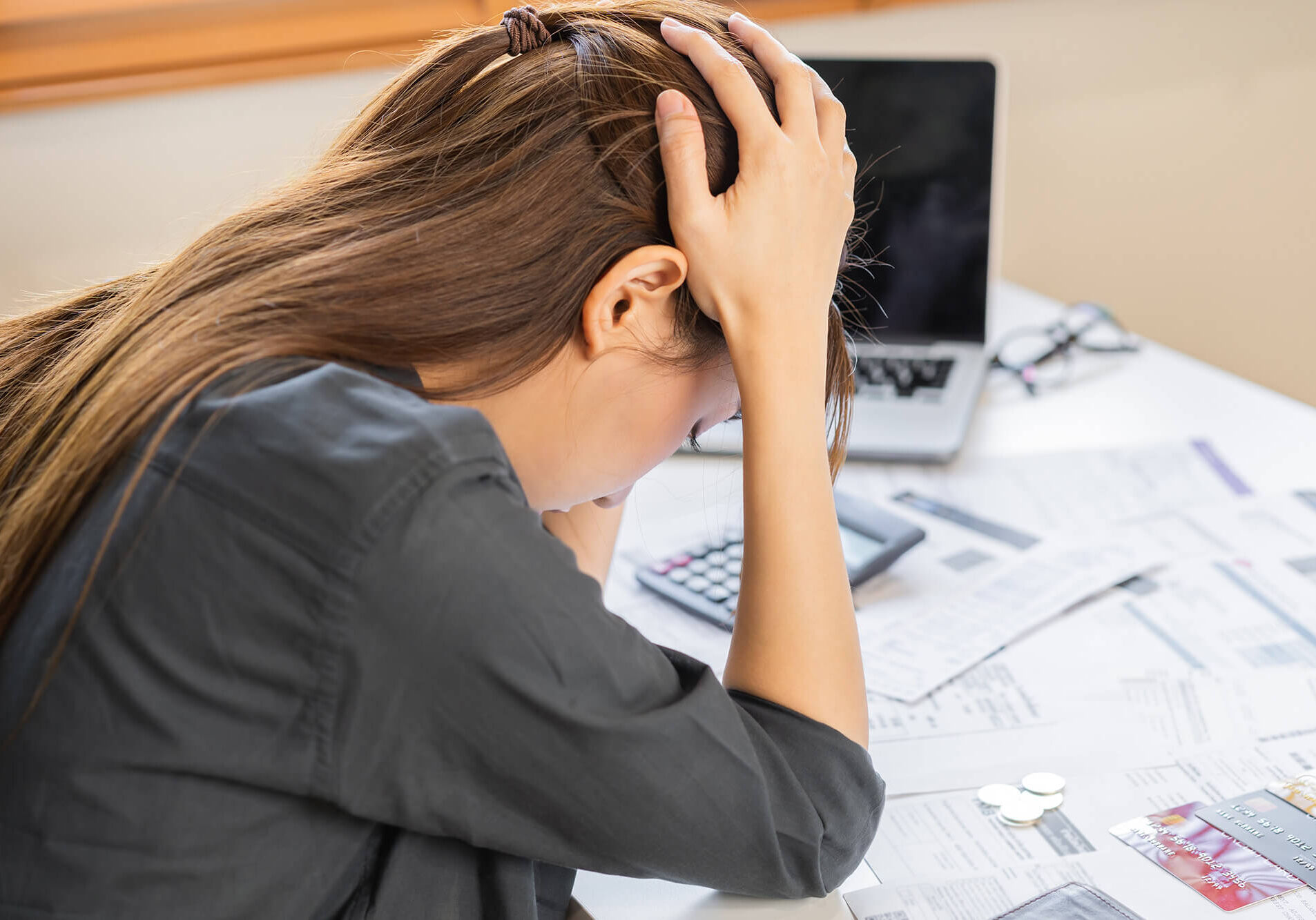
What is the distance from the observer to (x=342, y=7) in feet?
5.48

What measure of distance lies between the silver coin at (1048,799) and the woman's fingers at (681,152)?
1.38ft

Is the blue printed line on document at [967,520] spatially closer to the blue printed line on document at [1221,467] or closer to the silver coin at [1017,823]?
the blue printed line on document at [1221,467]

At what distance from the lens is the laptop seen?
54.1 inches

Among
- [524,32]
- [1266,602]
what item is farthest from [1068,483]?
[524,32]

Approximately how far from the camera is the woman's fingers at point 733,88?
68cm

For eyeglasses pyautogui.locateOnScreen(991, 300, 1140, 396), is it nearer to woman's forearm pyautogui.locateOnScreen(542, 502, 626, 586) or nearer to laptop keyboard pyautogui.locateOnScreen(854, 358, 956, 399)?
laptop keyboard pyautogui.locateOnScreen(854, 358, 956, 399)

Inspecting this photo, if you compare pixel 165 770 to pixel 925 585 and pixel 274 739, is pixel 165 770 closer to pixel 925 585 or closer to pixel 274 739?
pixel 274 739

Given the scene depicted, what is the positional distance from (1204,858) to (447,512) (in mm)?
476

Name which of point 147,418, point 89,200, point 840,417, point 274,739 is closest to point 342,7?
point 89,200

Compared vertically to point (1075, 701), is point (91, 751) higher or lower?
higher

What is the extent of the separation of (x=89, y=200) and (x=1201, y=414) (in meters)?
1.49

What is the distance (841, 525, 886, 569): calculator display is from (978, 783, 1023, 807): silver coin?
0.27 metres

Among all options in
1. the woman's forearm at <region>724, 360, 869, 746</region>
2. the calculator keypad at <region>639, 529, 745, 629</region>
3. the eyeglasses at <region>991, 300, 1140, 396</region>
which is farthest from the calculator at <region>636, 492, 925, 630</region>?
the eyeglasses at <region>991, 300, 1140, 396</region>

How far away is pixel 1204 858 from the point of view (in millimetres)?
646
